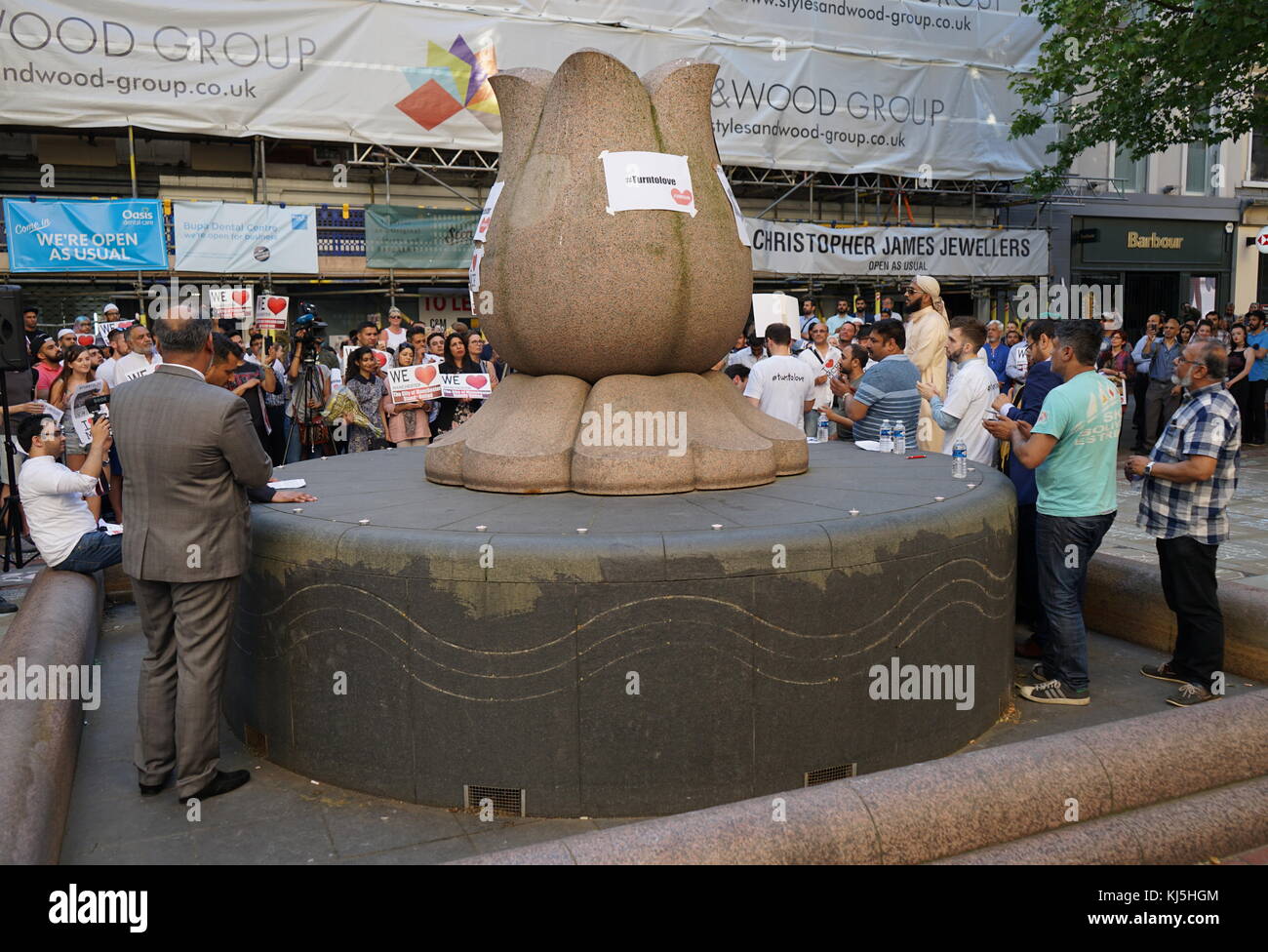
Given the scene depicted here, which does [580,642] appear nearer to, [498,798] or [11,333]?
[498,798]

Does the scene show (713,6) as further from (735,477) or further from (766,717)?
(766,717)

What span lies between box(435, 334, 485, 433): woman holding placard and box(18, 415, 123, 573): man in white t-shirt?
13.6ft

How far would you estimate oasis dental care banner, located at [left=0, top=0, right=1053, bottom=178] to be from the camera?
15.0 meters

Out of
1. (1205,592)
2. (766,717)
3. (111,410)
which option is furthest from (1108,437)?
(111,410)

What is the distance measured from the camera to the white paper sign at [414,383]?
998cm

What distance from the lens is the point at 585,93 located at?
226 inches

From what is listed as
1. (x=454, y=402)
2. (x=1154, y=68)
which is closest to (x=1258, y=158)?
(x=1154, y=68)

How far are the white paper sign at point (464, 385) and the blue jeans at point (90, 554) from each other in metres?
4.05

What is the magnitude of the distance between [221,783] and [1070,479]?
14.0 ft

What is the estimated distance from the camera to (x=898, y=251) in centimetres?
2183

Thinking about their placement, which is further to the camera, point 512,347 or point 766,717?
point 512,347

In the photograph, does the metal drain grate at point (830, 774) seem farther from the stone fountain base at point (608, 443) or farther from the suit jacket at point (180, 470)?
the suit jacket at point (180, 470)

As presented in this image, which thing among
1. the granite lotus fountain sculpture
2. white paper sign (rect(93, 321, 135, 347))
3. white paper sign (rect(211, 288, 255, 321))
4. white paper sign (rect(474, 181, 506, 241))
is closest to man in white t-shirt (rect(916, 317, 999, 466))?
the granite lotus fountain sculpture

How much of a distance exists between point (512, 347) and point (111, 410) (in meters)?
2.20
